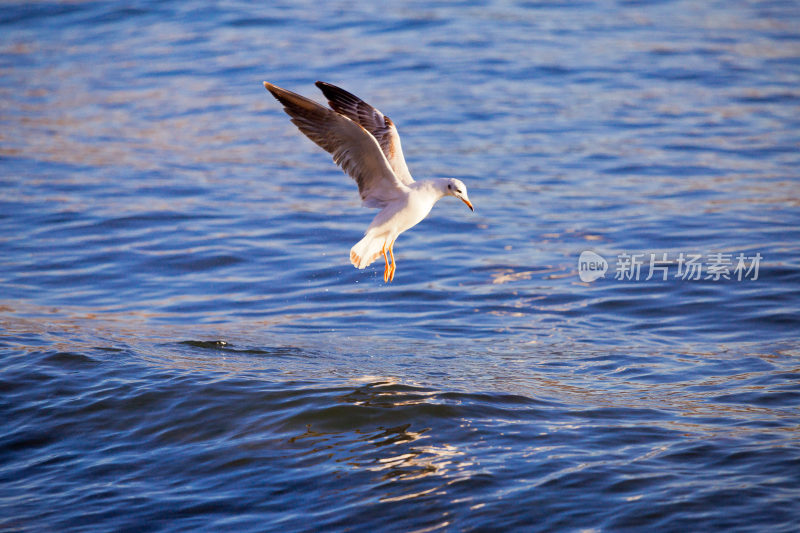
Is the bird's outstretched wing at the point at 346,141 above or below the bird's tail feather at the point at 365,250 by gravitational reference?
above

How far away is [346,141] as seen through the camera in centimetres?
659

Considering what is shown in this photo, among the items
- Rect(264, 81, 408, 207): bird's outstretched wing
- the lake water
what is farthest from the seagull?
the lake water

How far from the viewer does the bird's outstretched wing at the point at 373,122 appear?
723cm

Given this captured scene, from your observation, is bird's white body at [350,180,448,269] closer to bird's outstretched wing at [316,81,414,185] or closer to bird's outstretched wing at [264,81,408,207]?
bird's outstretched wing at [264,81,408,207]

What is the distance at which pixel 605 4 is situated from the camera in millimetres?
18984

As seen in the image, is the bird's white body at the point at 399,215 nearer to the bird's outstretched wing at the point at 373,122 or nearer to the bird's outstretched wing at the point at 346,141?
the bird's outstretched wing at the point at 346,141

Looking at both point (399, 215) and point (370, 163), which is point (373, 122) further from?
point (399, 215)

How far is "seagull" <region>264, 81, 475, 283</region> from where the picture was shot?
650cm

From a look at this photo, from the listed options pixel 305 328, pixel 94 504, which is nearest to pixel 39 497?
pixel 94 504

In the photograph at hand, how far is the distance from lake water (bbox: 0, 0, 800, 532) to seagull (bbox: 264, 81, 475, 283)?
3.12 feet

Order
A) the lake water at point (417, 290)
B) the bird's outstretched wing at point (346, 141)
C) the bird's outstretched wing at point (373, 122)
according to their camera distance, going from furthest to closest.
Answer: the bird's outstretched wing at point (373, 122) < the bird's outstretched wing at point (346, 141) < the lake water at point (417, 290)

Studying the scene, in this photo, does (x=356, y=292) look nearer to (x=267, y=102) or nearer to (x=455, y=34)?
(x=267, y=102)

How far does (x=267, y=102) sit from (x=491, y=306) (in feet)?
25.7

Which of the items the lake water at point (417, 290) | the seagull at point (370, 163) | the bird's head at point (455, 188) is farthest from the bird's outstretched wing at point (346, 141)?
the lake water at point (417, 290)
